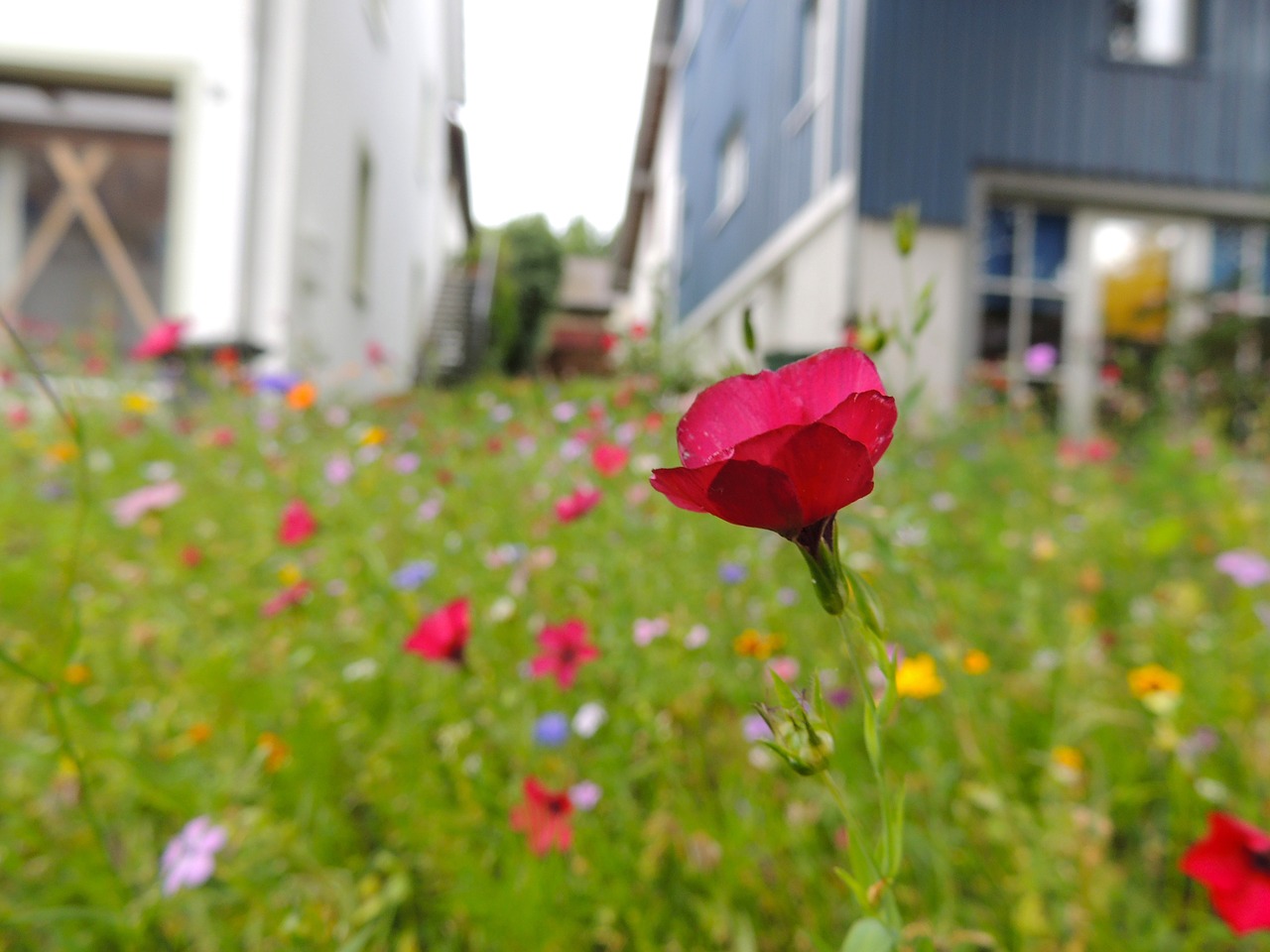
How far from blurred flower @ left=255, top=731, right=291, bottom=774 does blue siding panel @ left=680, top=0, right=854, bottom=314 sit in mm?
5620

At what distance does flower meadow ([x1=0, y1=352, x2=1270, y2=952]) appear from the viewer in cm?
88

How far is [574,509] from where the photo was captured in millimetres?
1340

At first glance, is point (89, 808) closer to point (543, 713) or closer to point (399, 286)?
point (543, 713)

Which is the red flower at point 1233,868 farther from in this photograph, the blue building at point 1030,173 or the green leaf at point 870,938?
the blue building at point 1030,173

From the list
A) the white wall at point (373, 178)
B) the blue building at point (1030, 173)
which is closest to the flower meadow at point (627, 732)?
the white wall at point (373, 178)

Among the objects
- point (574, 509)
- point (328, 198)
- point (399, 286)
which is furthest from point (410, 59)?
point (574, 509)

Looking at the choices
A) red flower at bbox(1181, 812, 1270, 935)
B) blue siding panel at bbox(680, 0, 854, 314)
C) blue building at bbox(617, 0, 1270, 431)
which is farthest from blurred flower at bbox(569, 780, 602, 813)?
blue siding panel at bbox(680, 0, 854, 314)

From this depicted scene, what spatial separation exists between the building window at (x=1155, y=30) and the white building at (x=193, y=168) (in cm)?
559

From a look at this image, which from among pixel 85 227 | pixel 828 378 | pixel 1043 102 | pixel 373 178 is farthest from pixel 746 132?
pixel 828 378

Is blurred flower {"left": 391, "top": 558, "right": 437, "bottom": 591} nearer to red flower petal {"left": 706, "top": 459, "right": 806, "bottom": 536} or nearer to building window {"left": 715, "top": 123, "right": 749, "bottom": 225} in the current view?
red flower petal {"left": 706, "top": 459, "right": 806, "bottom": 536}

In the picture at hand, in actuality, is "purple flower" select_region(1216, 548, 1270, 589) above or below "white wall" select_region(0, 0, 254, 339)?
below

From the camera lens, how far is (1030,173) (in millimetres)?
6047

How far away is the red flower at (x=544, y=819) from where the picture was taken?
2.89 feet

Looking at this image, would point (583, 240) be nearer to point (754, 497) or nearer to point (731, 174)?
point (731, 174)
